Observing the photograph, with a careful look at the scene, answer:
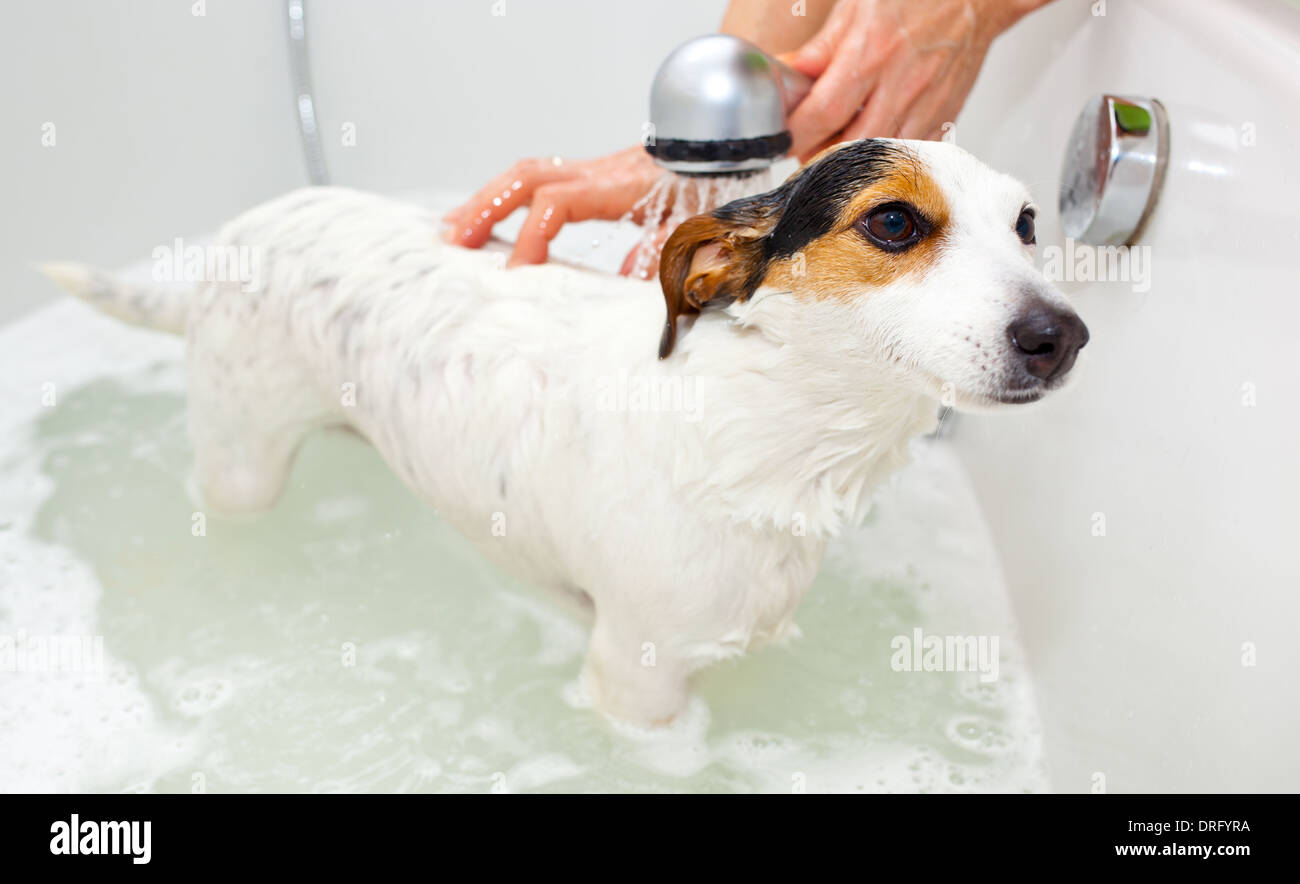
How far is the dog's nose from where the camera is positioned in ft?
3.37

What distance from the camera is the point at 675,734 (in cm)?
168

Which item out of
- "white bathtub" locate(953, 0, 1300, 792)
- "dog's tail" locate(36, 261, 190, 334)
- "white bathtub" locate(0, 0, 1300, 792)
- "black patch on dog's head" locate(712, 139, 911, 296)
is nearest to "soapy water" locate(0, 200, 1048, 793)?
"white bathtub" locate(0, 0, 1300, 792)

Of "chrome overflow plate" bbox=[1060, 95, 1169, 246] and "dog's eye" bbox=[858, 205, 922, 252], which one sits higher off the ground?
"chrome overflow plate" bbox=[1060, 95, 1169, 246]

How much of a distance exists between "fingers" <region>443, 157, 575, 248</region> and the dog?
40 mm

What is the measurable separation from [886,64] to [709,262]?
0.81 m

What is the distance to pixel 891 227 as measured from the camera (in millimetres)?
1088

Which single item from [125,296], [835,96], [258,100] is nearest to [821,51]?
[835,96]

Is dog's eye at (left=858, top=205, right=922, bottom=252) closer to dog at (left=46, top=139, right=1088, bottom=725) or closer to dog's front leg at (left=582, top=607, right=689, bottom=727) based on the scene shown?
dog at (left=46, top=139, right=1088, bottom=725)

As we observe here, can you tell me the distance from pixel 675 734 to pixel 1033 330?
Answer: 0.91 m

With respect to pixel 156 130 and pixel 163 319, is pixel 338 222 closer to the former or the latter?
pixel 163 319

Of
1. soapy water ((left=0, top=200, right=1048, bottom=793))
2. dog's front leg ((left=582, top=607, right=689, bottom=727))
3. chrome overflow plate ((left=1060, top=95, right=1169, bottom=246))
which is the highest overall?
chrome overflow plate ((left=1060, top=95, right=1169, bottom=246))

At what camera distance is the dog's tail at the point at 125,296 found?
1846 mm

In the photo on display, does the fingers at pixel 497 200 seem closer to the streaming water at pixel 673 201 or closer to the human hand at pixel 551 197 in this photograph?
the human hand at pixel 551 197

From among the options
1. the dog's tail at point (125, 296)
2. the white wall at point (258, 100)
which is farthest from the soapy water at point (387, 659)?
the white wall at point (258, 100)
